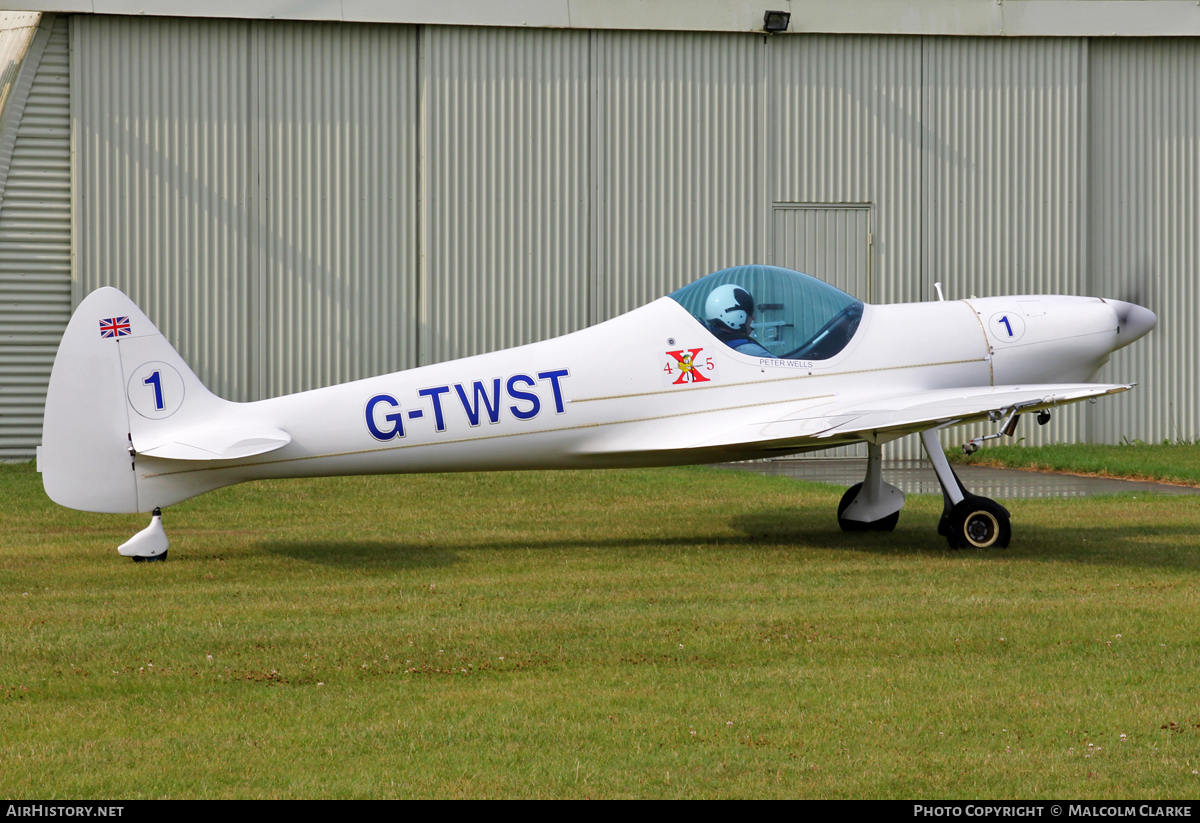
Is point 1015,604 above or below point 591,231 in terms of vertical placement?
below

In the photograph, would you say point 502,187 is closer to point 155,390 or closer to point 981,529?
point 155,390

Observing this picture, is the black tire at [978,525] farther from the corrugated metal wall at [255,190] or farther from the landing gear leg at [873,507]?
the corrugated metal wall at [255,190]

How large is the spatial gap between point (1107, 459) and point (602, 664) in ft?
43.3

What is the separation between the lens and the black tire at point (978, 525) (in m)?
9.41

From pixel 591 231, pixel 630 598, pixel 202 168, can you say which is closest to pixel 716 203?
pixel 591 231

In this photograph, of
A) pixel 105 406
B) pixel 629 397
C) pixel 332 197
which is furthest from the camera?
pixel 332 197

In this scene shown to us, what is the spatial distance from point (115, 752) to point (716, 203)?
50.5ft

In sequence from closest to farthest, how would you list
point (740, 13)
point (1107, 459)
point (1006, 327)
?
point (1006, 327), point (1107, 459), point (740, 13)

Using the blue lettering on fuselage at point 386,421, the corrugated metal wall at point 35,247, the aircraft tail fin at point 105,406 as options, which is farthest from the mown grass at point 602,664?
the corrugated metal wall at point 35,247

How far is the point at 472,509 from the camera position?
12.4m

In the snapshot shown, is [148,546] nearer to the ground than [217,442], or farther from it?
nearer to the ground

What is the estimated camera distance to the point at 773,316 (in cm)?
966

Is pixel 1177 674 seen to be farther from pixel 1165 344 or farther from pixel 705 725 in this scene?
pixel 1165 344

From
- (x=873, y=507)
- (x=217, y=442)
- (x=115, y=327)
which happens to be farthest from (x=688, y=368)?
(x=115, y=327)
